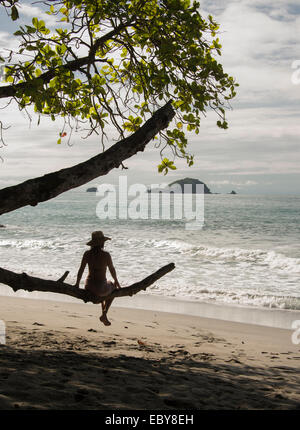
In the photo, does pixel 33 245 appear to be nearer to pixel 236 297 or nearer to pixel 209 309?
pixel 236 297

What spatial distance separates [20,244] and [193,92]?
71.8 ft

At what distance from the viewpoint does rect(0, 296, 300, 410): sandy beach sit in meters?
4.69

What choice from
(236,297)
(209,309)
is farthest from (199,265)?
(209,309)

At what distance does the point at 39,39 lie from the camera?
22.0ft

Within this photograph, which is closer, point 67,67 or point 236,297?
point 67,67

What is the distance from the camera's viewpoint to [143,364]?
6234mm

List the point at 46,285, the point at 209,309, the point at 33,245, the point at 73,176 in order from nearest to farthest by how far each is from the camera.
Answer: the point at 73,176, the point at 46,285, the point at 209,309, the point at 33,245

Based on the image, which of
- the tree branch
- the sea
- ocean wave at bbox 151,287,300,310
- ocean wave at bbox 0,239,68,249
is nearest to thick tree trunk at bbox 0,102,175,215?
the tree branch

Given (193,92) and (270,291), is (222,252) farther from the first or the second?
(193,92)

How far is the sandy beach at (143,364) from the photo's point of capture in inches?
185

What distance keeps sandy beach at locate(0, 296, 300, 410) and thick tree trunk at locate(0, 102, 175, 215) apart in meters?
2.01

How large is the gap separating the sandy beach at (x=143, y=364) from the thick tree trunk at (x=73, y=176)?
201 centimetres

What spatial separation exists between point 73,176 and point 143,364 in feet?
8.80

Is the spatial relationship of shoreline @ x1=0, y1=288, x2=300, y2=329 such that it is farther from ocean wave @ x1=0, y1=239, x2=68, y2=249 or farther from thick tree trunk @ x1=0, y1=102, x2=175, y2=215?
ocean wave @ x1=0, y1=239, x2=68, y2=249
